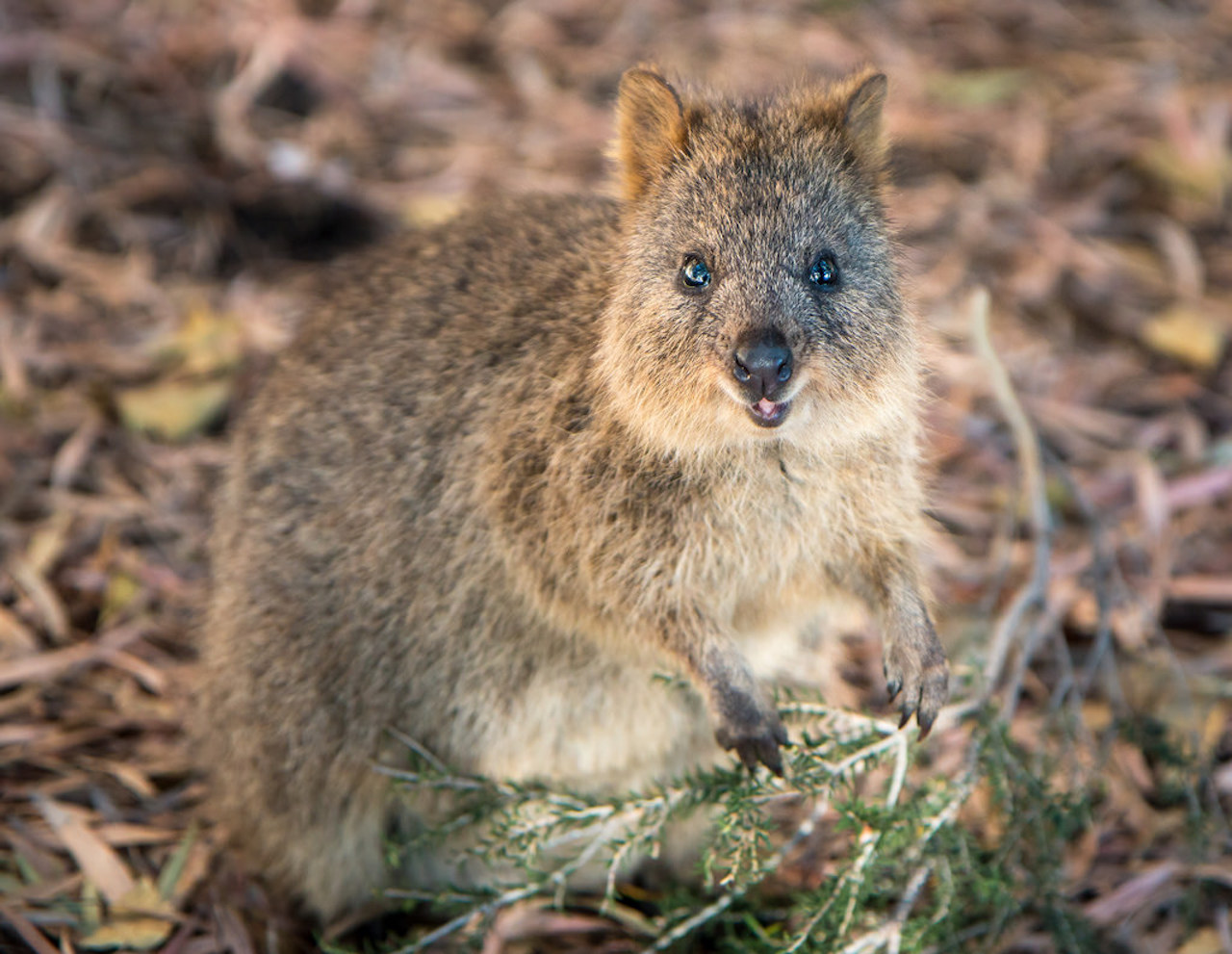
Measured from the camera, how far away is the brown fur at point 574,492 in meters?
3.53

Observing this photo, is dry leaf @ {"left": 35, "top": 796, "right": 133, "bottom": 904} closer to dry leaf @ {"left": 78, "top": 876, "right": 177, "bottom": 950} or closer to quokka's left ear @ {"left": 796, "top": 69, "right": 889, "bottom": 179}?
dry leaf @ {"left": 78, "top": 876, "right": 177, "bottom": 950}

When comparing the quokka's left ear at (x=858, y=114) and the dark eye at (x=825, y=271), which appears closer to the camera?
the dark eye at (x=825, y=271)

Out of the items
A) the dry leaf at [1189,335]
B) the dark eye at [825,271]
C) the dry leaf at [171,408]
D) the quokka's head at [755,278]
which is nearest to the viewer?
the quokka's head at [755,278]

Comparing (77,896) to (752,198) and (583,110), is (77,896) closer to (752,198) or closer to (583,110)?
(752,198)

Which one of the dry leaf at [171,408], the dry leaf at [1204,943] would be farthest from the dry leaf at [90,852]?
the dry leaf at [1204,943]

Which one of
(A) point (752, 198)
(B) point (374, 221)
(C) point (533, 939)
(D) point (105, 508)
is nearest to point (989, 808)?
(C) point (533, 939)

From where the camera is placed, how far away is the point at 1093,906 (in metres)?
4.12

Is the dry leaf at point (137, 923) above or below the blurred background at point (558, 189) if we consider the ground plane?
below

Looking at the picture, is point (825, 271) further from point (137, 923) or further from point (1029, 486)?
point (137, 923)

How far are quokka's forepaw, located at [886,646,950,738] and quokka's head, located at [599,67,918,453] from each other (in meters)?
0.68

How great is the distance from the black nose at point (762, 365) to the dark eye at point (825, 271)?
35 centimetres

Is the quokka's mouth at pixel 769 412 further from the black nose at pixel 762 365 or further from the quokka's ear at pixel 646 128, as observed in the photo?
the quokka's ear at pixel 646 128

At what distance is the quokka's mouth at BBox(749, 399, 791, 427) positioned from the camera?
10.7 feet

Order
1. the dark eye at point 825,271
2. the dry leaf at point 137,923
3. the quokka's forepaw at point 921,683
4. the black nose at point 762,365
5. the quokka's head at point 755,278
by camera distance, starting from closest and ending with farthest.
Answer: the black nose at point 762,365
the quokka's head at point 755,278
the dark eye at point 825,271
the quokka's forepaw at point 921,683
the dry leaf at point 137,923
